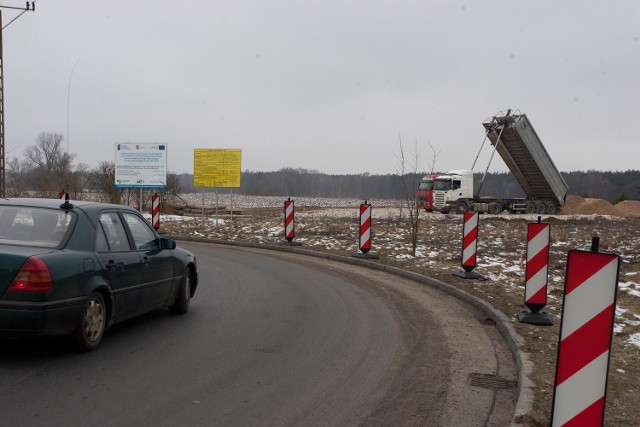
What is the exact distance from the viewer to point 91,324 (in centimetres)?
548

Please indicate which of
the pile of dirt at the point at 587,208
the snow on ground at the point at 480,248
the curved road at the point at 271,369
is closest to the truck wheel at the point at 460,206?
the pile of dirt at the point at 587,208

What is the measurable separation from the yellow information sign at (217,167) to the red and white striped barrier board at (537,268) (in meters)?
18.4

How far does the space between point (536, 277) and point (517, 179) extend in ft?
103

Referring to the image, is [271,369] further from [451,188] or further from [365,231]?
[451,188]

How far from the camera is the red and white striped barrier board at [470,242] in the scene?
36.3 ft

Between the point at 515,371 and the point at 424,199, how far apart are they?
35.3 metres

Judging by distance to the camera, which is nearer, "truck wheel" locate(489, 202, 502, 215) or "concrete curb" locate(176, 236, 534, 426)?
"concrete curb" locate(176, 236, 534, 426)

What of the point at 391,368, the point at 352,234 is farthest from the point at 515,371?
the point at 352,234

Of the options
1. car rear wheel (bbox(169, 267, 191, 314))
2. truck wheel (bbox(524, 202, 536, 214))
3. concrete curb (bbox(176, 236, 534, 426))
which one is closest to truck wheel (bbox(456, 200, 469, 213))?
truck wheel (bbox(524, 202, 536, 214))

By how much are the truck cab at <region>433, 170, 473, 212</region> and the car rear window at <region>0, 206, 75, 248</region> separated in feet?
114

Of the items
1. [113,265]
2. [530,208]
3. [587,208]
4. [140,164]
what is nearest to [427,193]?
[530,208]

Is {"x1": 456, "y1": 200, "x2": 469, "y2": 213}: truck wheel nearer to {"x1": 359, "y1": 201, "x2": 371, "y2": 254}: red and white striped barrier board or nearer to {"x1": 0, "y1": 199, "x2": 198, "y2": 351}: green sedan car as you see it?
{"x1": 359, "y1": 201, "x2": 371, "y2": 254}: red and white striped barrier board

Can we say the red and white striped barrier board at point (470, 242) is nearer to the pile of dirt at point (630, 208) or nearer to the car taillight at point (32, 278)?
the car taillight at point (32, 278)

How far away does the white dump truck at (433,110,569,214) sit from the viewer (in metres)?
31.1
